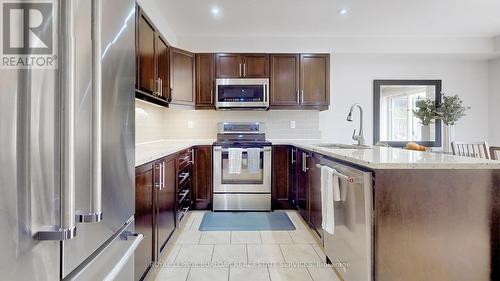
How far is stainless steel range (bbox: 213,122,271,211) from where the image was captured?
146 inches

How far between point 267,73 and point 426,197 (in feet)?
9.73

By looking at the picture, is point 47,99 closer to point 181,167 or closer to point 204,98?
point 181,167

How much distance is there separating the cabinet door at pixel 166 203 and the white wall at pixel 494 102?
5.38 metres

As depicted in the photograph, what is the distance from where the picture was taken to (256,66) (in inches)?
159

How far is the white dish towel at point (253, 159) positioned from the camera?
3697 millimetres

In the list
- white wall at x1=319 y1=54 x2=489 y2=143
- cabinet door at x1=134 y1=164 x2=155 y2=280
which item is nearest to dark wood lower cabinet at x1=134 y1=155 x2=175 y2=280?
cabinet door at x1=134 y1=164 x2=155 y2=280

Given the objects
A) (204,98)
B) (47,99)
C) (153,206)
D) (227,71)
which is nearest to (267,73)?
(227,71)

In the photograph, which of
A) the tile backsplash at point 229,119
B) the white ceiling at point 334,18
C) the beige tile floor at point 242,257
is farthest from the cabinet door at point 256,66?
the beige tile floor at point 242,257

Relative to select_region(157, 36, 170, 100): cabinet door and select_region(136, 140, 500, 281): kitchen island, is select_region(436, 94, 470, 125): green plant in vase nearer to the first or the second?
select_region(136, 140, 500, 281): kitchen island

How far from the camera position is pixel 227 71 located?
4.02m

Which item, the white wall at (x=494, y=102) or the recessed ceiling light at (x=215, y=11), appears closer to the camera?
the recessed ceiling light at (x=215, y=11)

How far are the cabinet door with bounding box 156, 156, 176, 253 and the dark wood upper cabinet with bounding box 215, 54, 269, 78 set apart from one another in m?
1.90

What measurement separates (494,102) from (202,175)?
198 inches

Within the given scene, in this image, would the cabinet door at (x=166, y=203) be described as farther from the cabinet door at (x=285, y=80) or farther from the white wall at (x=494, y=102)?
the white wall at (x=494, y=102)
